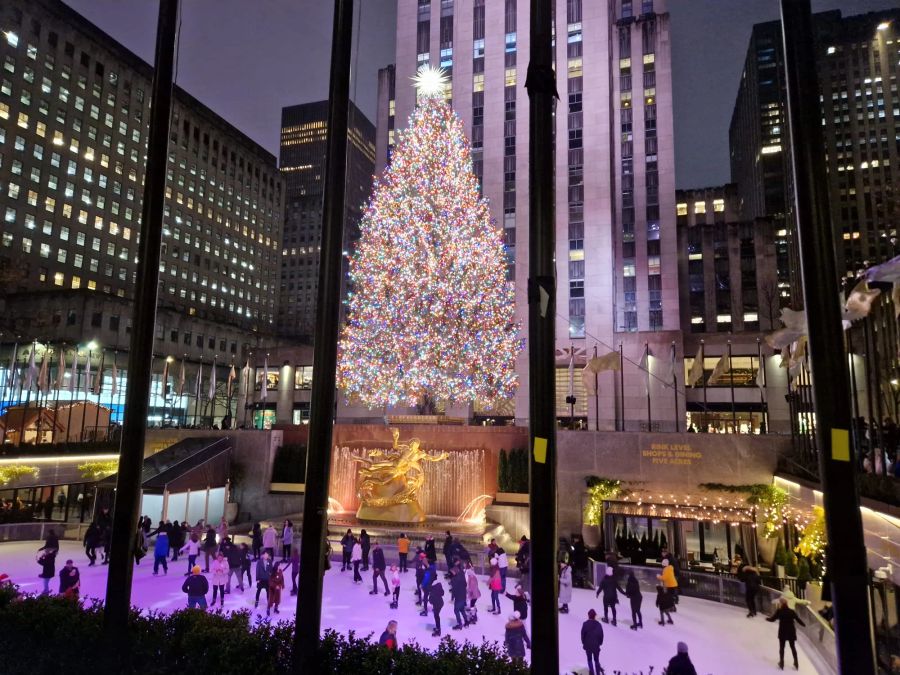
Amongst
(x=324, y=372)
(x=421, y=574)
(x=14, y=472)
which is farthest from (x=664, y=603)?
(x=14, y=472)

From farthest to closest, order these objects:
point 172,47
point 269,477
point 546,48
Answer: point 269,477 → point 172,47 → point 546,48

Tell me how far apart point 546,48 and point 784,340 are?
13403mm

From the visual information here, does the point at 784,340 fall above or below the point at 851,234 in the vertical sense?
below

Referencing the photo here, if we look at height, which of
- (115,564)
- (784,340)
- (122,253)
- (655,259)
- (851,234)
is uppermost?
(851,234)

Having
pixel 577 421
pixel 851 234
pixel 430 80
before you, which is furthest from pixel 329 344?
pixel 851 234

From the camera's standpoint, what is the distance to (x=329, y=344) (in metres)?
7.40

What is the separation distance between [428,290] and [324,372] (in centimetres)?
2269

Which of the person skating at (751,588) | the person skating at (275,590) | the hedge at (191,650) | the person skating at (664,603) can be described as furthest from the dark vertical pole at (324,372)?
the person skating at (751,588)

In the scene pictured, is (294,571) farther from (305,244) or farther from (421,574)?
(305,244)

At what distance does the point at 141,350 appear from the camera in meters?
8.12

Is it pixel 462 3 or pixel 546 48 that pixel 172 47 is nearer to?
pixel 546 48

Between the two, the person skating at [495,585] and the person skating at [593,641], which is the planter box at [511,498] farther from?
the person skating at [593,641]

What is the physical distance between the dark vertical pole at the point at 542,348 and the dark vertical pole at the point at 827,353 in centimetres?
228

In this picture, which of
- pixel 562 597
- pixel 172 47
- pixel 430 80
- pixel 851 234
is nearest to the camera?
pixel 172 47
